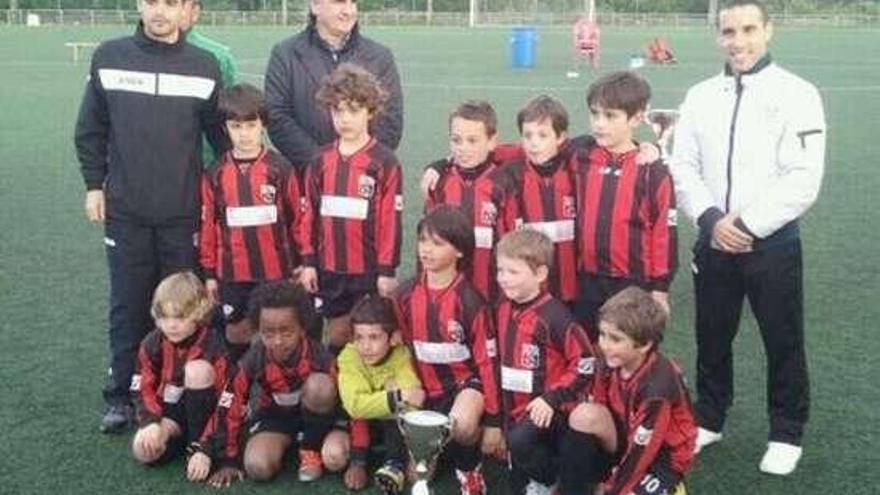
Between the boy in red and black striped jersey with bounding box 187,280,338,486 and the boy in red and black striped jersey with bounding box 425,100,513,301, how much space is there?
76 cm

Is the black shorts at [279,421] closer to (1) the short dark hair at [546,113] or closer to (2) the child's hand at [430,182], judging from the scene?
Answer: (2) the child's hand at [430,182]

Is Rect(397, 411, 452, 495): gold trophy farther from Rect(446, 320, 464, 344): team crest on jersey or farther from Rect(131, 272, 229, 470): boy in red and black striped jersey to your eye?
Rect(131, 272, 229, 470): boy in red and black striped jersey

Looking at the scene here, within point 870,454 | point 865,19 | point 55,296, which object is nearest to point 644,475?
point 870,454

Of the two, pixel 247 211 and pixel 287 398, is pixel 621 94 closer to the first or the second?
pixel 247 211

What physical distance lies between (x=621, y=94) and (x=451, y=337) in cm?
122

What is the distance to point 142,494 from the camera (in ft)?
14.2

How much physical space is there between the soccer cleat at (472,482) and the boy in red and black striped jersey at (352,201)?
34.8 inches

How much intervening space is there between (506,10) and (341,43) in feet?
208

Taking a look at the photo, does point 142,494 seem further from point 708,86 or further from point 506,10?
point 506,10

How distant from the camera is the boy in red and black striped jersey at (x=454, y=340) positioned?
4.34 metres

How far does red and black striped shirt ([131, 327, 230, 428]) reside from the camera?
463cm

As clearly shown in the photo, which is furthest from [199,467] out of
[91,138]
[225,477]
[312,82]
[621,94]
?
[621,94]

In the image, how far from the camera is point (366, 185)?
Answer: 15.9 feet

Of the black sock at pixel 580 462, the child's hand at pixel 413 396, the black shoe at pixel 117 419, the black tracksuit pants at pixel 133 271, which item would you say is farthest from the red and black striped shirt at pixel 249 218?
the black sock at pixel 580 462
